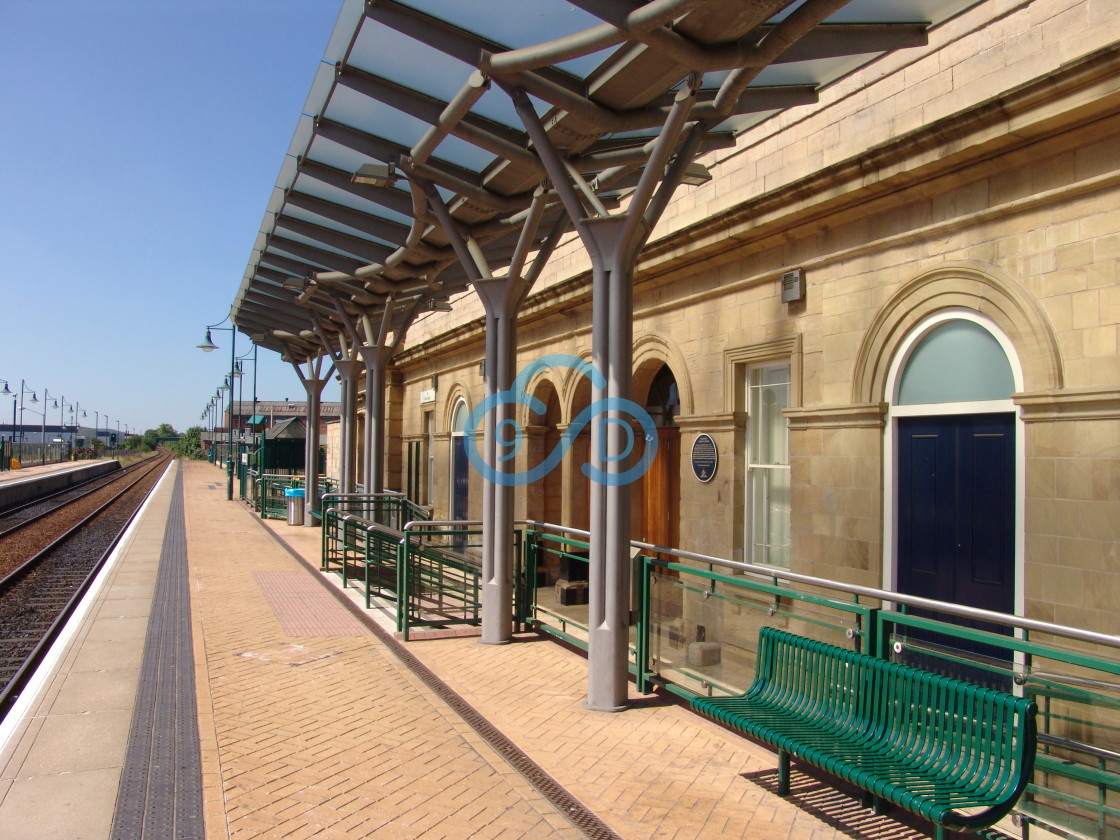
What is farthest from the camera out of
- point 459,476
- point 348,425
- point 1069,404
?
point 459,476

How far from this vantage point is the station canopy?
17.5 feet

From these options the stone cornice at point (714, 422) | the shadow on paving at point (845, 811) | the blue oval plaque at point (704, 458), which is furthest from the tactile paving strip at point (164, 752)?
the stone cornice at point (714, 422)

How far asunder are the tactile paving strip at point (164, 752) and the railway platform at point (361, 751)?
0.06 feet

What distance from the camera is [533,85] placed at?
6.18 metres

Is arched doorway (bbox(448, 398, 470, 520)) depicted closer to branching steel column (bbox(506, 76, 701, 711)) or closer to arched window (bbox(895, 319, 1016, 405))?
branching steel column (bbox(506, 76, 701, 711))

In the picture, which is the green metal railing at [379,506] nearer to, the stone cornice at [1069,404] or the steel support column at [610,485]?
the steel support column at [610,485]

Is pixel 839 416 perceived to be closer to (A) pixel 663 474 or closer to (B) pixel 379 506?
(A) pixel 663 474

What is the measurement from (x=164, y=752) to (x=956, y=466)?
230 inches

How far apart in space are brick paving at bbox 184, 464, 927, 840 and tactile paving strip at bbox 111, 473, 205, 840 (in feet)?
0.37

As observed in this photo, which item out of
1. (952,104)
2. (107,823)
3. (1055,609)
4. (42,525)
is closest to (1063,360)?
(1055,609)

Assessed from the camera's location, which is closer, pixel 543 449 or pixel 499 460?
pixel 499 460

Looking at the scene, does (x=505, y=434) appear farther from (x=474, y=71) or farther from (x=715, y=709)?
(x=715, y=709)

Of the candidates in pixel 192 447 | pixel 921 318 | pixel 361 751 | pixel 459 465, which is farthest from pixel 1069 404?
pixel 192 447

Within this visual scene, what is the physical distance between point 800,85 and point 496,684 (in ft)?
17.5
